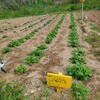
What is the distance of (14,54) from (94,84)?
11.2 feet

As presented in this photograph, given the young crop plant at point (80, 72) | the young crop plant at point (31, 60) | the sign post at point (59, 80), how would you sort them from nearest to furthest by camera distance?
the sign post at point (59, 80)
the young crop plant at point (80, 72)
the young crop plant at point (31, 60)

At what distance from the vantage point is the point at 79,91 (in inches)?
182

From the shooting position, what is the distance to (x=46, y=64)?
251 inches

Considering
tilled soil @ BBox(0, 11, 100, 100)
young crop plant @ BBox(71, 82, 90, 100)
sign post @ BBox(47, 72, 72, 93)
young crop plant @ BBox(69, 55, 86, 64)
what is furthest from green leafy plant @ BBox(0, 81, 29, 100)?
young crop plant @ BBox(69, 55, 86, 64)

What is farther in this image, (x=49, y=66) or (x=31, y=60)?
(x=31, y=60)

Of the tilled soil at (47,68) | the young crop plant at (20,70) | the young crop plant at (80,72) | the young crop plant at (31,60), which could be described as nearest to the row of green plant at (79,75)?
the young crop plant at (80,72)

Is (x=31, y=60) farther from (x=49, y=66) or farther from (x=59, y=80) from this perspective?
(x=59, y=80)

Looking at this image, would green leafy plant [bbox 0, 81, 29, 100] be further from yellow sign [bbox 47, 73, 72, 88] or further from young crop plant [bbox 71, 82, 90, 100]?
young crop plant [bbox 71, 82, 90, 100]

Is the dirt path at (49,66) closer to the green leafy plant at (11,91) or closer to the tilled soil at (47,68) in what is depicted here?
the tilled soil at (47,68)

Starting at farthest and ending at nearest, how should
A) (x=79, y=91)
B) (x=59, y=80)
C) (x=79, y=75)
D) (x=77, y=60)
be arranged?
(x=77, y=60)
(x=79, y=75)
(x=79, y=91)
(x=59, y=80)

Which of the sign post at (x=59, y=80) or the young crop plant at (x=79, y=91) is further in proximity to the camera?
the young crop plant at (x=79, y=91)

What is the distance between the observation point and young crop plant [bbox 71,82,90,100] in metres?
4.44

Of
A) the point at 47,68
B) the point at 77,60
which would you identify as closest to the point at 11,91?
the point at 47,68

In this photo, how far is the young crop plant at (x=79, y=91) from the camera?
4435 mm
